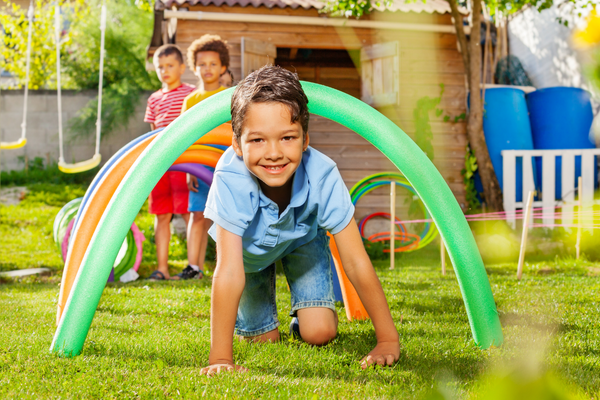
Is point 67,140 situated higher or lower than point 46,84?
lower

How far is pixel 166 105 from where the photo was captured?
4434mm

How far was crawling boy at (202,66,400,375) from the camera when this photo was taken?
179 cm

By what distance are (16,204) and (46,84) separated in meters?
6.82

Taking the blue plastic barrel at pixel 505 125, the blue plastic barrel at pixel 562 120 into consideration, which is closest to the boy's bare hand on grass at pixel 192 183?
the blue plastic barrel at pixel 505 125

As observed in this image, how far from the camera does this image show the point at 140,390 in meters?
1.60

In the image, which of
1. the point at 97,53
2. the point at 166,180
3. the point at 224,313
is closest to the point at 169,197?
the point at 166,180

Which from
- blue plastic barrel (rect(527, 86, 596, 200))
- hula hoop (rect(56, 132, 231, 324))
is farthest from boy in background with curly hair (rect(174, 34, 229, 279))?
blue plastic barrel (rect(527, 86, 596, 200))

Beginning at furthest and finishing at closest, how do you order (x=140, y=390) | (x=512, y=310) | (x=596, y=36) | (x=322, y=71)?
1. (x=322, y=71)
2. (x=512, y=310)
3. (x=140, y=390)
4. (x=596, y=36)

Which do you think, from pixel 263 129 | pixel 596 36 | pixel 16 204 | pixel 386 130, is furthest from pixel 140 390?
pixel 16 204

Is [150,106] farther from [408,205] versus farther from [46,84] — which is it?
[46,84]

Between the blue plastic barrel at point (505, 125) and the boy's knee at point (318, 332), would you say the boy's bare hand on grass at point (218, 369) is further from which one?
the blue plastic barrel at point (505, 125)

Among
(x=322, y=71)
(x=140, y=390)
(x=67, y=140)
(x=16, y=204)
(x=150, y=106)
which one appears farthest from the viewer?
(x=322, y=71)

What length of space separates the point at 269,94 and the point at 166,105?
2889 millimetres

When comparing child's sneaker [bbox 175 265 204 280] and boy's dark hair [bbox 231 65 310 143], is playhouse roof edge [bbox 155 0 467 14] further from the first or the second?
boy's dark hair [bbox 231 65 310 143]
